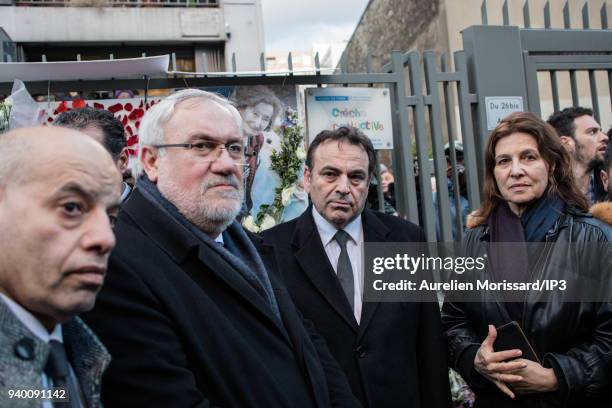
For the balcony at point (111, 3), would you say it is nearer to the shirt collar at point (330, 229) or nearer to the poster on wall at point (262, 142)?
the poster on wall at point (262, 142)

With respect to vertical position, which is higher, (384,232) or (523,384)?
(384,232)

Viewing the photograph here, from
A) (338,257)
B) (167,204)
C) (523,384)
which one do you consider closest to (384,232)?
(338,257)

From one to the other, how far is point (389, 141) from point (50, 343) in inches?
133

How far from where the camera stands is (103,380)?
139cm

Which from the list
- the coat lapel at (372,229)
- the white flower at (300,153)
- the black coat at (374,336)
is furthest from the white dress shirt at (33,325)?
the white flower at (300,153)

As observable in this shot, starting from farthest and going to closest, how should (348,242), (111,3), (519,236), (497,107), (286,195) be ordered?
(111,3), (497,107), (286,195), (348,242), (519,236)

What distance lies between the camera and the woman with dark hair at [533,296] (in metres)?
2.22

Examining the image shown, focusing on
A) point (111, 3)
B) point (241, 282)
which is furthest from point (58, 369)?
point (111, 3)

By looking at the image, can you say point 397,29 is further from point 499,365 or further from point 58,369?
point 58,369

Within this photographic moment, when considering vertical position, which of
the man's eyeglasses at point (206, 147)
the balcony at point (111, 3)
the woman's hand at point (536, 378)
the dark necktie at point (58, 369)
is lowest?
the woman's hand at point (536, 378)

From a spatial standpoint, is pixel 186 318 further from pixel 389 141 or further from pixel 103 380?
pixel 389 141

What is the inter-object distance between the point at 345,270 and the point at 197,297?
1174mm

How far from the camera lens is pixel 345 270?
2680 millimetres

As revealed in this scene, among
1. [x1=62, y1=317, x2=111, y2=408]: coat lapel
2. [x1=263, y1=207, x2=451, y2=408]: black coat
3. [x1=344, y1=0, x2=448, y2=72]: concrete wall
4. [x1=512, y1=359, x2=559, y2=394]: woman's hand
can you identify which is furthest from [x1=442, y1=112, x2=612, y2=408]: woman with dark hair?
[x1=344, y1=0, x2=448, y2=72]: concrete wall
